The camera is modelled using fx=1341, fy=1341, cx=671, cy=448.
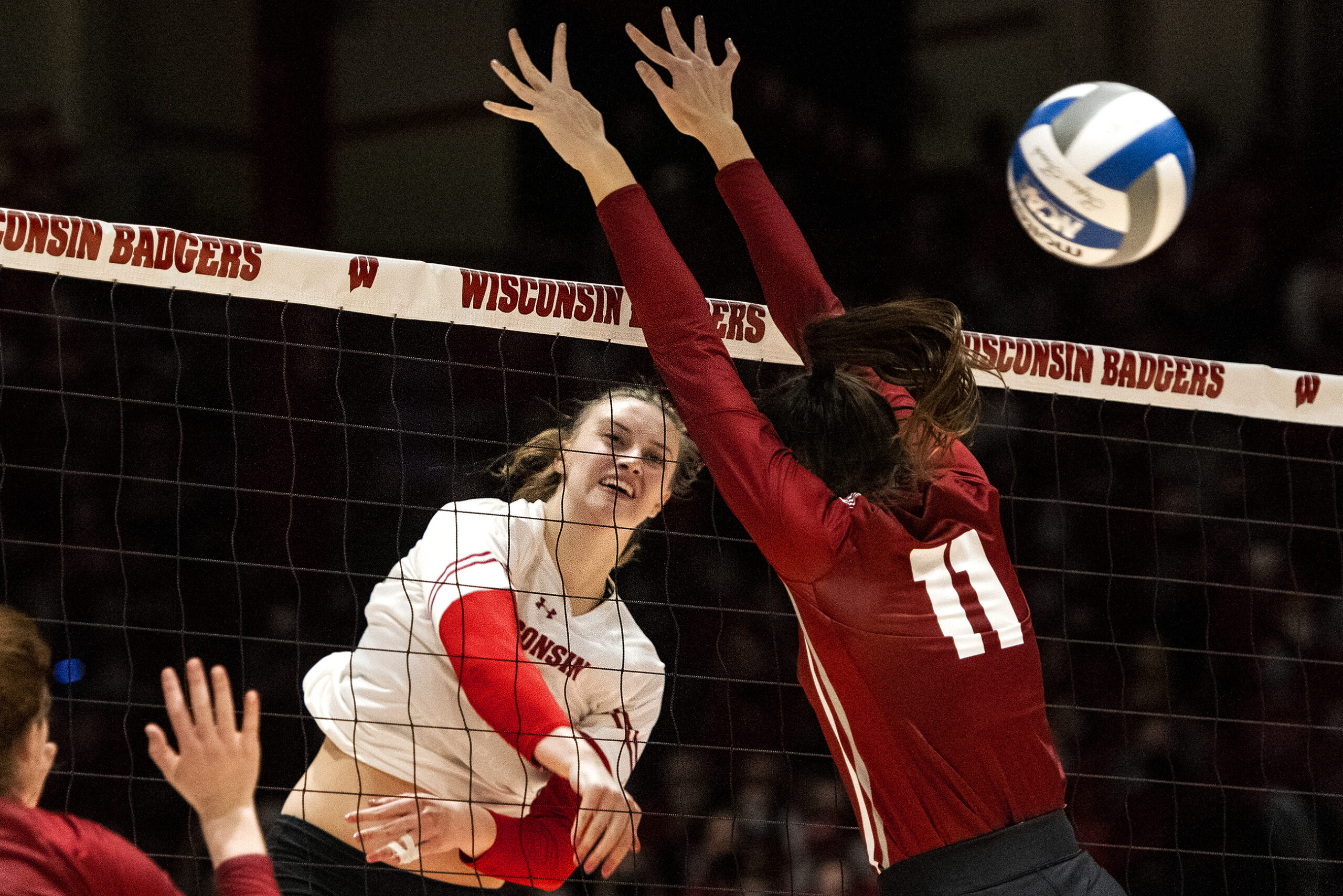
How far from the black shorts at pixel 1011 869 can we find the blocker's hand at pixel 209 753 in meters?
1.23

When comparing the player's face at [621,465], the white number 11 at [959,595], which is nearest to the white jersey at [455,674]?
the player's face at [621,465]

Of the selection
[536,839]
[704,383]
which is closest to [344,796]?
[536,839]

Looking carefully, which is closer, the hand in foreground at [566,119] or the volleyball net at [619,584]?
the hand in foreground at [566,119]

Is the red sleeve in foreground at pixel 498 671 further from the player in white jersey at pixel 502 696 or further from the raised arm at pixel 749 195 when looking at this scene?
the raised arm at pixel 749 195

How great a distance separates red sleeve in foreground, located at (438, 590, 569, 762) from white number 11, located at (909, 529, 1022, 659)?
3.53 ft

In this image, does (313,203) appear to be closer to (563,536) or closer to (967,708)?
(563,536)

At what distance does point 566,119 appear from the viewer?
2824 mm

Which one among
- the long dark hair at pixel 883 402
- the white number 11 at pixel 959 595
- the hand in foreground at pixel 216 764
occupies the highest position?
the long dark hair at pixel 883 402

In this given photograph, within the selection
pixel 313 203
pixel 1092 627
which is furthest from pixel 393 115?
pixel 1092 627

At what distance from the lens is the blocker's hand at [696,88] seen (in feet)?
9.77

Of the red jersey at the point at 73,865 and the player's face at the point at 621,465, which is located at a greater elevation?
the player's face at the point at 621,465

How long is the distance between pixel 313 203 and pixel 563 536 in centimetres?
396

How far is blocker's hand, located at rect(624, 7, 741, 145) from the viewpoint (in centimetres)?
298

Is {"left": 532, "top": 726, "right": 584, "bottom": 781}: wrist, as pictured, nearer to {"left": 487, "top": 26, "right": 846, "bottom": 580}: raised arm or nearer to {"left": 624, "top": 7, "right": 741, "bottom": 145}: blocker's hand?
{"left": 487, "top": 26, "right": 846, "bottom": 580}: raised arm
